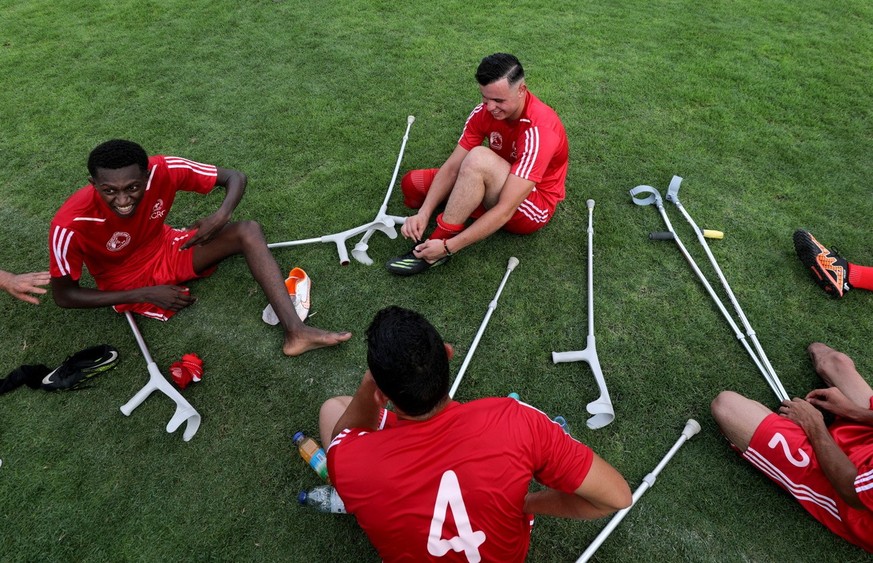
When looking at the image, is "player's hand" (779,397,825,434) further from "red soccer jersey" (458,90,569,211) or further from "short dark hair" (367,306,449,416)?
"short dark hair" (367,306,449,416)

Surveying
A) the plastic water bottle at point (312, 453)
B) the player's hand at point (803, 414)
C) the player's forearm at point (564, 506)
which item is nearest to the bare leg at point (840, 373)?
the player's hand at point (803, 414)

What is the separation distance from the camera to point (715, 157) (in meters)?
5.16

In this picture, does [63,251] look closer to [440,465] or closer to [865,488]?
[440,465]

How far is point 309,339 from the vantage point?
143 inches

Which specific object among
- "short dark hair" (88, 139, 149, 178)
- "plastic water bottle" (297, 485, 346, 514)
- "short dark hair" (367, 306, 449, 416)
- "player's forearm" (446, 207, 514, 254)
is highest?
"short dark hair" (88, 139, 149, 178)

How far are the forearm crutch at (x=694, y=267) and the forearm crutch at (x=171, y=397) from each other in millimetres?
3805

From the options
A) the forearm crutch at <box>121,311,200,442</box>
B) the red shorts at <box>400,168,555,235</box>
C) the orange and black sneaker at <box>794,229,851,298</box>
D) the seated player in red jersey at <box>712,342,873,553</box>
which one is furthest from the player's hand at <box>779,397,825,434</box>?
the forearm crutch at <box>121,311,200,442</box>

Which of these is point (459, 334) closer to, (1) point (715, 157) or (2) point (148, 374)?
(2) point (148, 374)

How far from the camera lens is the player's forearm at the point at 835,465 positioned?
2.49m

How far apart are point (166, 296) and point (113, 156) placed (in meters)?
1.05

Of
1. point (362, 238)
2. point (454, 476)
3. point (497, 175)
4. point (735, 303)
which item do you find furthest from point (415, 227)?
point (454, 476)

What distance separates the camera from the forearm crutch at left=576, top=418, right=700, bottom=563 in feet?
8.93

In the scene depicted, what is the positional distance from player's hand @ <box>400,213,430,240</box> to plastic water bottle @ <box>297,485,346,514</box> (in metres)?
2.05

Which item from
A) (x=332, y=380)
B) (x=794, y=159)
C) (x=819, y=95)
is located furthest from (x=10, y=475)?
(x=819, y=95)
